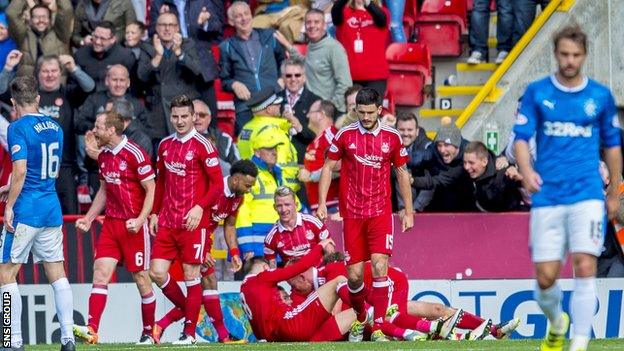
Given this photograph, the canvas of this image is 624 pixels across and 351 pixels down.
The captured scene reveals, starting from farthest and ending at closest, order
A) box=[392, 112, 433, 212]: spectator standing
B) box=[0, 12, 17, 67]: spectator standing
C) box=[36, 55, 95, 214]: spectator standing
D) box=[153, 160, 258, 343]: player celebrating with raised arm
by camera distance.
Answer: box=[0, 12, 17, 67]: spectator standing, box=[36, 55, 95, 214]: spectator standing, box=[392, 112, 433, 212]: spectator standing, box=[153, 160, 258, 343]: player celebrating with raised arm

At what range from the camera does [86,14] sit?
18.8 meters

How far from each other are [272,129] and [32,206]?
4.34 meters

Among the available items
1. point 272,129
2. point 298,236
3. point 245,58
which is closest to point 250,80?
point 245,58

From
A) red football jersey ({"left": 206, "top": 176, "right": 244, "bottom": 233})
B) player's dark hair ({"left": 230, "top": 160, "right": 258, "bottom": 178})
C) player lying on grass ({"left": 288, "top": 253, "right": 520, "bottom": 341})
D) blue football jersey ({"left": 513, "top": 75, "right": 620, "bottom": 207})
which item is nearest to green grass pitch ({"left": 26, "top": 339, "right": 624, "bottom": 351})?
player lying on grass ({"left": 288, "top": 253, "right": 520, "bottom": 341})

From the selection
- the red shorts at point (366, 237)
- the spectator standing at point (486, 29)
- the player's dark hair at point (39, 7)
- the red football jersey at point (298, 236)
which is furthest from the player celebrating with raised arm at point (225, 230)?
the spectator standing at point (486, 29)

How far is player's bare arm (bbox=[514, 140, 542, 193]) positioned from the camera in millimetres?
10031

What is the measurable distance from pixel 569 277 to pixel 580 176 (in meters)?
5.68

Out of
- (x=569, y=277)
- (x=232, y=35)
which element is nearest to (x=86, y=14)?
(x=232, y=35)

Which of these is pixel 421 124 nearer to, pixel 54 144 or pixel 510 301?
pixel 510 301

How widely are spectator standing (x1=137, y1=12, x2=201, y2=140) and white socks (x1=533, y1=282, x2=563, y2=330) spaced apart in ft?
24.4

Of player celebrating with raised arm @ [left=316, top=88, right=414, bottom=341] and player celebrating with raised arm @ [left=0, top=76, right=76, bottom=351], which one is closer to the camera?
player celebrating with raised arm @ [left=0, top=76, right=76, bottom=351]

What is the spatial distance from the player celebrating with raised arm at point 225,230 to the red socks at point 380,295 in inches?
60.8

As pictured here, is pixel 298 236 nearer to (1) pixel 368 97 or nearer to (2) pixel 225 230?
(2) pixel 225 230

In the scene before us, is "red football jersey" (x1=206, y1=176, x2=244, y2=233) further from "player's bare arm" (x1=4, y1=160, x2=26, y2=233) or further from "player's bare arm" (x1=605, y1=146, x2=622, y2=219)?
"player's bare arm" (x1=605, y1=146, x2=622, y2=219)
